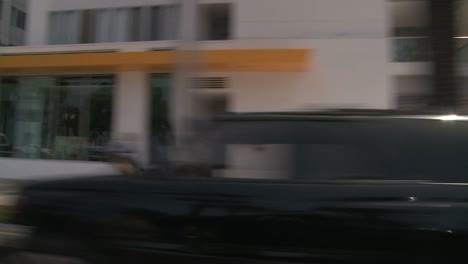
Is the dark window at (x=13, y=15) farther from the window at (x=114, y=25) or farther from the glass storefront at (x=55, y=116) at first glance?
the window at (x=114, y=25)

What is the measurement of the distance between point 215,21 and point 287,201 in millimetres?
13884

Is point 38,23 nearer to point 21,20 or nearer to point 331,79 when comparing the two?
point 21,20

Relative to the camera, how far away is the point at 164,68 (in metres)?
13.8

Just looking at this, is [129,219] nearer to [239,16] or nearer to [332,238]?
[332,238]

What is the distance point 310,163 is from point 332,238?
18.1 inches

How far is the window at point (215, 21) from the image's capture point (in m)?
14.8

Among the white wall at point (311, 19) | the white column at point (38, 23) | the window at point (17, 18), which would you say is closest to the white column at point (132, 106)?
the white column at point (38, 23)

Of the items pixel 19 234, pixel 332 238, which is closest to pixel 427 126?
pixel 332 238

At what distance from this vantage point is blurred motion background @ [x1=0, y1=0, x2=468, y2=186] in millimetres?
13117

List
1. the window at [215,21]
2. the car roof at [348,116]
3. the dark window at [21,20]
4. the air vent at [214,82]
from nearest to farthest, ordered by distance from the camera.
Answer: the car roof at [348,116] → the air vent at [214,82] → the window at [215,21] → the dark window at [21,20]

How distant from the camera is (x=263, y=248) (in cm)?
265

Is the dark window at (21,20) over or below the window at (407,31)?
over

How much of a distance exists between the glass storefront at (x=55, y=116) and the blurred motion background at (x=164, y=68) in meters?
0.03

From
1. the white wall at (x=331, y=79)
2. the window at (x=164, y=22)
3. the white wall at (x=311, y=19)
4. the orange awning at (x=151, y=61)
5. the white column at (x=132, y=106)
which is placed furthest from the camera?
the window at (x=164, y=22)
